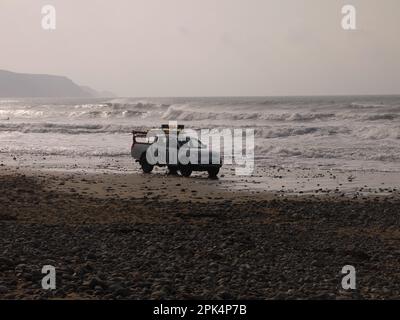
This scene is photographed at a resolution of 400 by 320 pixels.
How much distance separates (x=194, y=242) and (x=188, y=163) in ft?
34.1

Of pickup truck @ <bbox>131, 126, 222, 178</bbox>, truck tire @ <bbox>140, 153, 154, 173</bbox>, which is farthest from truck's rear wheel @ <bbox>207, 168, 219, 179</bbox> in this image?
truck tire @ <bbox>140, 153, 154, 173</bbox>

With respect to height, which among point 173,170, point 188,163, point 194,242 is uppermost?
point 188,163

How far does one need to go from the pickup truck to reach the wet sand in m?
2.97

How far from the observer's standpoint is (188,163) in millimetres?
19547

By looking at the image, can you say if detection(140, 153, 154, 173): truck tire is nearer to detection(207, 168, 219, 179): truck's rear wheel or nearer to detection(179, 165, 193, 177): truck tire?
detection(179, 165, 193, 177): truck tire

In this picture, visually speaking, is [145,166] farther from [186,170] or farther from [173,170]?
[186,170]

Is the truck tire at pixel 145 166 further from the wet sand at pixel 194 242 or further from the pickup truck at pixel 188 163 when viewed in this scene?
the wet sand at pixel 194 242

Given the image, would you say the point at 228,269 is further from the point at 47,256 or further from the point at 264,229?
the point at 264,229

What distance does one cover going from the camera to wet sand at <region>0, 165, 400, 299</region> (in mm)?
6688

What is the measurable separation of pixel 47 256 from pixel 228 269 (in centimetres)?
247

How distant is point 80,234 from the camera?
9.60 metres

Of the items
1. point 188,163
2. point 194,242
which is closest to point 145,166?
point 188,163

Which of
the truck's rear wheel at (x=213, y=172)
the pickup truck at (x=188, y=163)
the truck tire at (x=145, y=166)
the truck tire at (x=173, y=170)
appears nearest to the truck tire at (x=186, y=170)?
the pickup truck at (x=188, y=163)
